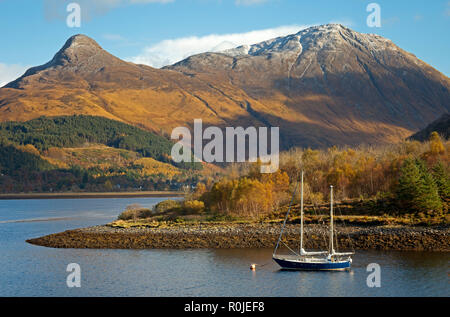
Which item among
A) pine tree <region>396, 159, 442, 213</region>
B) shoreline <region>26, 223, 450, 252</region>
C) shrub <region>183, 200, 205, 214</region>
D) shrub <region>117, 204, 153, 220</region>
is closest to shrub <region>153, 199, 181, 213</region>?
shrub <region>117, 204, 153, 220</region>

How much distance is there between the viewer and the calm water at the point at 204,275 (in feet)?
133

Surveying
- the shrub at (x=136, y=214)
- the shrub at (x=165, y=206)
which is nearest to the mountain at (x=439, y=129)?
the shrub at (x=165, y=206)

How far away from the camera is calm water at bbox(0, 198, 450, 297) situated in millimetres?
40438

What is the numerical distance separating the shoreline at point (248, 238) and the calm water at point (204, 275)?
3.52 metres

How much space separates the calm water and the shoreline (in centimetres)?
352

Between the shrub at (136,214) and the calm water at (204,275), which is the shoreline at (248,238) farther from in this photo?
the shrub at (136,214)

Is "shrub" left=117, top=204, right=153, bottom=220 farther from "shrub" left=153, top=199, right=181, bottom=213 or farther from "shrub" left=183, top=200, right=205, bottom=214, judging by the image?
"shrub" left=183, top=200, right=205, bottom=214

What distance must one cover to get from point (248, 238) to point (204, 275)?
18530mm

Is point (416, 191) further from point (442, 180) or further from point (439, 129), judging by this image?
point (439, 129)

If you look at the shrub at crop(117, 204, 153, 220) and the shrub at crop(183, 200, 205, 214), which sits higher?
the shrub at crop(183, 200, 205, 214)

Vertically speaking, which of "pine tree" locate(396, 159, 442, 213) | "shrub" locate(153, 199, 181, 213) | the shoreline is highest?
"pine tree" locate(396, 159, 442, 213)

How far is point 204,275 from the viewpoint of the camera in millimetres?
45906

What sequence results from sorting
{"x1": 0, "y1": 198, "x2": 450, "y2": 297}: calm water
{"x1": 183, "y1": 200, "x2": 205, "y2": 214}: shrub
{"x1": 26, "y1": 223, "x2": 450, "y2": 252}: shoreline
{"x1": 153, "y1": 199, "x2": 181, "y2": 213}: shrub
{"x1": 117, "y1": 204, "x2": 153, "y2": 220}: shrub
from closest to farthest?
{"x1": 0, "y1": 198, "x2": 450, "y2": 297}: calm water → {"x1": 26, "y1": 223, "x2": 450, "y2": 252}: shoreline → {"x1": 183, "y1": 200, "x2": 205, "y2": 214}: shrub → {"x1": 117, "y1": 204, "x2": 153, "y2": 220}: shrub → {"x1": 153, "y1": 199, "x2": 181, "y2": 213}: shrub

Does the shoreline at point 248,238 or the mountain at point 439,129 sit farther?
the mountain at point 439,129
